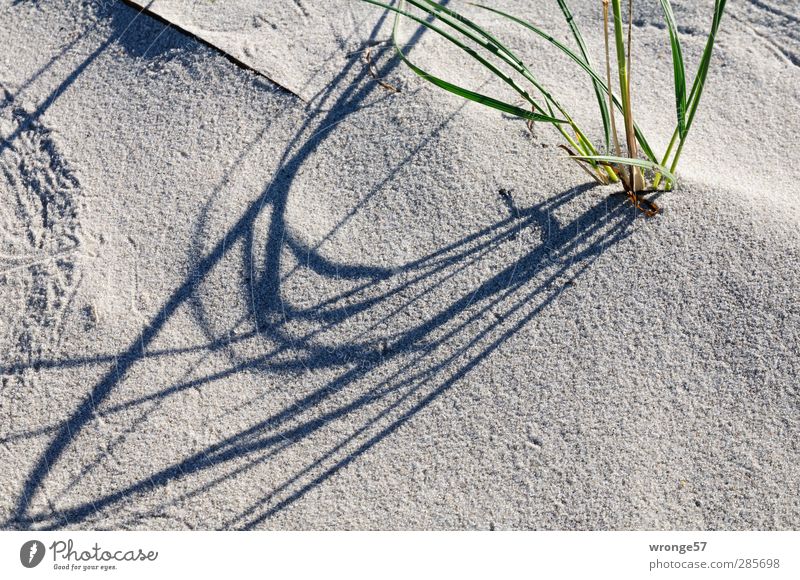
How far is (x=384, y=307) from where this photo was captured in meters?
1.37

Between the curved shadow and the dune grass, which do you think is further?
the curved shadow

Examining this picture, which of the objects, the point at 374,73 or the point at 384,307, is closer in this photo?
the point at 384,307

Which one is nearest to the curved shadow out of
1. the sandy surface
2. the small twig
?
the sandy surface

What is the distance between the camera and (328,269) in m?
1.39

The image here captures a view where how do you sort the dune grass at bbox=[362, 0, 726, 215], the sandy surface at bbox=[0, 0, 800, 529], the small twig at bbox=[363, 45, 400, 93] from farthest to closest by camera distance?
the small twig at bbox=[363, 45, 400, 93]
the sandy surface at bbox=[0, 0, 800, 529]
the dune grass at bbox=[362, 0, 726, 215]

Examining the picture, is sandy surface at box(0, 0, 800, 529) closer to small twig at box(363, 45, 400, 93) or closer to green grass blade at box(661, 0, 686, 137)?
small twig at box(363, 45, 400, 93)

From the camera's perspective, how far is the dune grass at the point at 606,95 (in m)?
1.12

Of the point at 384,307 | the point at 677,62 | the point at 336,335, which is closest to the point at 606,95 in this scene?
the point at 677,62

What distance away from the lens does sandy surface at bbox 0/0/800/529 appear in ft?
4.21

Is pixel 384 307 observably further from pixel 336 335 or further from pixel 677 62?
pixel 677 62

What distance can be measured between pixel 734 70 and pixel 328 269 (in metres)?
0.99

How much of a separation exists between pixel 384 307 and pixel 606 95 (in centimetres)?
62

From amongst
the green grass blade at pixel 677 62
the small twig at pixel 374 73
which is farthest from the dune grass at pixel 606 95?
the small twig at pixel 374 73

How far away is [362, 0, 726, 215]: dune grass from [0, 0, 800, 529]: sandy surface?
0.18ft
